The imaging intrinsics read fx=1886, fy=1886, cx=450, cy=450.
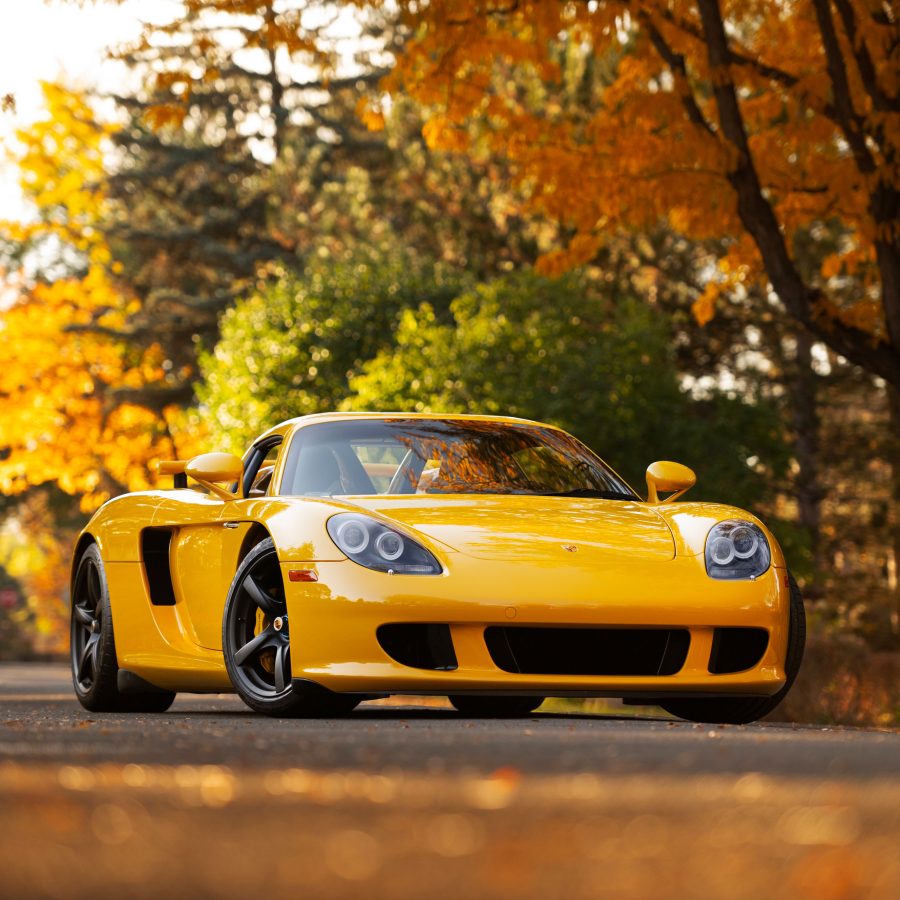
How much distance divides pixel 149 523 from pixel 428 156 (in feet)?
68.0

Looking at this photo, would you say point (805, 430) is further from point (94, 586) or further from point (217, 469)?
point (217, 469)

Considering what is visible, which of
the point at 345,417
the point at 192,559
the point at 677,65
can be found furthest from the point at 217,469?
the point at 677,65

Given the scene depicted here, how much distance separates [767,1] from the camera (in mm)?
13414

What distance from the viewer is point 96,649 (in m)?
8.88

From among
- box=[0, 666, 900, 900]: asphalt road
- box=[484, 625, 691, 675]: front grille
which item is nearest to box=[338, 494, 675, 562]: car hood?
box=[484, 625, 691, 675]: front grille

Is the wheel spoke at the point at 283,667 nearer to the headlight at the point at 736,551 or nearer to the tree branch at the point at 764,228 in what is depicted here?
the headlight at the point at 736,551

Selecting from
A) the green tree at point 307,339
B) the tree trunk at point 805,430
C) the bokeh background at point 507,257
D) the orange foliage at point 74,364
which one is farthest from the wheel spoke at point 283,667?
the orange foliage at point 74,364

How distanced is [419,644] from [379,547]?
0.40 metres

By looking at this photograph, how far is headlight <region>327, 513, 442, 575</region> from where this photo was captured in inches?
280

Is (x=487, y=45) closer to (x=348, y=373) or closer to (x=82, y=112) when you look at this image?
(x=348, y=373)

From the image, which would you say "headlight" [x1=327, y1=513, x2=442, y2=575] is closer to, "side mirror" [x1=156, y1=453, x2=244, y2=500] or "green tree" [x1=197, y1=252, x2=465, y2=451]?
"side mirror" [x1=156, y1=453, x2=244, y2=500]

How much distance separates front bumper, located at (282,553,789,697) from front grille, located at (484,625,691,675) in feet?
0.13

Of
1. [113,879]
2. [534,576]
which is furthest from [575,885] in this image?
[534,576]

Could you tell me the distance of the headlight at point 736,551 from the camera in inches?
294
